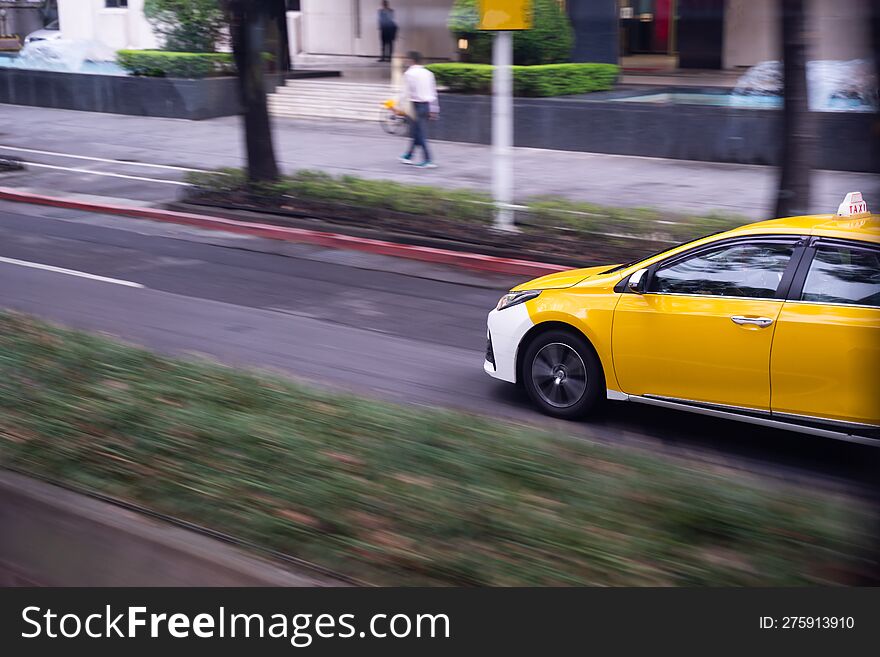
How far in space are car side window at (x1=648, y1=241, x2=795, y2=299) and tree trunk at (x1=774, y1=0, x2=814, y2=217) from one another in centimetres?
508

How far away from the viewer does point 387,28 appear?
34.7 metres

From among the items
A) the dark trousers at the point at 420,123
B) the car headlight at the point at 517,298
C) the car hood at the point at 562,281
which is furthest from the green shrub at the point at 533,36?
the car headlight at the point at 517,298

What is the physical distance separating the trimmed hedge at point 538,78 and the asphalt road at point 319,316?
10871 mm

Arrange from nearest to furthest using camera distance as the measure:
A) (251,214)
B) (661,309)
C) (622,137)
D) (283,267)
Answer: (661,309)
(283,267)
(251,214)
(622,137)

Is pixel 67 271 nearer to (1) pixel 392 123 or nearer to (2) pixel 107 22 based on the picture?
(1) pixel 392 123

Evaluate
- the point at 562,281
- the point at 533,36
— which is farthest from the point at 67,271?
the point at 533,36

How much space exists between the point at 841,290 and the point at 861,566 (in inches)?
142

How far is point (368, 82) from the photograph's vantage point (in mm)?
30422

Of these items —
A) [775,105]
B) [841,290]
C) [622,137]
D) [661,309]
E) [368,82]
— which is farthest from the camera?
[368,82]

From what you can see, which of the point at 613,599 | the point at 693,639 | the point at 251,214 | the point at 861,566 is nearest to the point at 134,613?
the point at 613,599

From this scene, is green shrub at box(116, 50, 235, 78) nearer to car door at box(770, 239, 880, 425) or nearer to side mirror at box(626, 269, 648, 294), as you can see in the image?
side mirror at box(626, 269, 648, 294)

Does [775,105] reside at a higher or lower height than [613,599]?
higher

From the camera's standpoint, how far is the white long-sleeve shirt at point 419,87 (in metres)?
20.4

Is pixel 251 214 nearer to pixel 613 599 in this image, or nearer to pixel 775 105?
pixel 775 105
